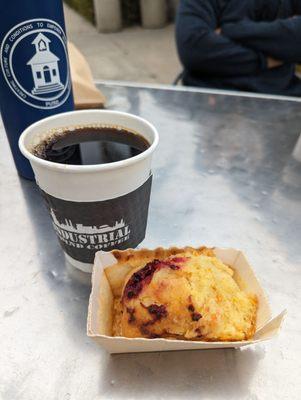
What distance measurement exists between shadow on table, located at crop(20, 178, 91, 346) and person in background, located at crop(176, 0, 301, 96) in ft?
3.85

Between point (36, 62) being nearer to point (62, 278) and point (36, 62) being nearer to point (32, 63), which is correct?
point (32, 63)

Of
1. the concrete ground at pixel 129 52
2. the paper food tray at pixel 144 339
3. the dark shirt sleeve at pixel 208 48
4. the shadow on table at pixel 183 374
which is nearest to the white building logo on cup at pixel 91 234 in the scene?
the paper food tray at pixel 144 339

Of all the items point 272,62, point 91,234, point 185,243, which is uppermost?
point 91,234

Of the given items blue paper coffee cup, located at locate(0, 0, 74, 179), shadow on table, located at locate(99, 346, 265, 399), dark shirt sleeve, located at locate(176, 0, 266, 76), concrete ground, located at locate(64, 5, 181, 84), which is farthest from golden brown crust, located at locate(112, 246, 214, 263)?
concrete ground, located at locate(64, 5, 181, 84)

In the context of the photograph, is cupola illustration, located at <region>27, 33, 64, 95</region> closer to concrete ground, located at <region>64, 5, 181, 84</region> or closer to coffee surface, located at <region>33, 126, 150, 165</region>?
coffee surface, located at <region>33, 126, 150, 165</region>

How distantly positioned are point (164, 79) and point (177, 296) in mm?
3580

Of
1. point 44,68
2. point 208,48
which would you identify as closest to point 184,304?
point 44,68

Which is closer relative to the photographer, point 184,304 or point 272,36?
point 184,304

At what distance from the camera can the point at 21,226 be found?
0.73 meters

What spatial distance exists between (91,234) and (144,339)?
165mm

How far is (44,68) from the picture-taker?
2.27ft

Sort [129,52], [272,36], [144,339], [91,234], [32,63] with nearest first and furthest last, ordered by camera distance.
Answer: [144,339]
[91,234]
[32,63]
[272,36]
[129,52]

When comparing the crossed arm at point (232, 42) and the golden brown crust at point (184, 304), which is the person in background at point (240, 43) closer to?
the crossed arm at point (232, 42)

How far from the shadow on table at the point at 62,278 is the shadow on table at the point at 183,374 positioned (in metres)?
0.07
